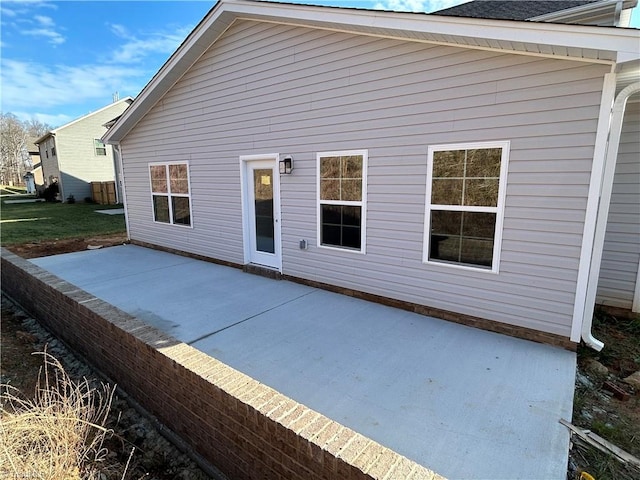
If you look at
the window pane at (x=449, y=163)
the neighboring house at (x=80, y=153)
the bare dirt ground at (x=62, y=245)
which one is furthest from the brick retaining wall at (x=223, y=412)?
the neighboring house at (x=80, y=153)

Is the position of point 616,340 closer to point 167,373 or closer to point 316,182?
point 316,182

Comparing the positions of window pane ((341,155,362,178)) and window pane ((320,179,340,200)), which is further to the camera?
window pane ((320,179,340,200))

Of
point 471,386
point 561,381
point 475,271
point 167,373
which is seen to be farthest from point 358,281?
point 167,373

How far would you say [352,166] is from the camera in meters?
4.99

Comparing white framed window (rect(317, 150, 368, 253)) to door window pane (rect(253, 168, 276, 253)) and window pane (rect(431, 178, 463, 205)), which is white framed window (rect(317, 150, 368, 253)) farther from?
door window pane (rect(253, 168, 276, 253))

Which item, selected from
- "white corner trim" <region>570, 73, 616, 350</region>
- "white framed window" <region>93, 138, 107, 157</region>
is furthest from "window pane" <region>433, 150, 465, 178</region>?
"white framed window" <region>93, 138, 107, 157</region>

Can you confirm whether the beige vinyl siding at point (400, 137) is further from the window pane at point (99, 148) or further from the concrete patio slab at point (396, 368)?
the window pane at point (99, 148)

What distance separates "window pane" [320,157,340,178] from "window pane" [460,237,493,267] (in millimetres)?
2150

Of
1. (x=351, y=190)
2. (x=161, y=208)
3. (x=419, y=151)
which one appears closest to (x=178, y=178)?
(x=161, y=208)

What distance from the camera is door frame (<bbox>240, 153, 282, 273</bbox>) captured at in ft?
19.8

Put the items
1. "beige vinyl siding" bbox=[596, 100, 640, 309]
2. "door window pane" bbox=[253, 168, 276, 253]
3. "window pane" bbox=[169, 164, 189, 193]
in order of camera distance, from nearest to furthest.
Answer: "beige vinyl siding" bbox=[596, 100, 640, 309] < "door window pane" bbox=[253, 168, 276, 253] < "window pane" bbox=[169, 164, 189, 193]

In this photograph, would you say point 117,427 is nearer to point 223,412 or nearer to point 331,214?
point 223,412

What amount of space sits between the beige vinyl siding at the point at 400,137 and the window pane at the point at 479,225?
0.16 meters

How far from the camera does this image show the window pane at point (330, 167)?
5.16 meters
